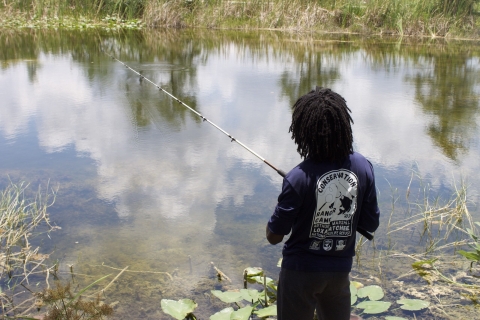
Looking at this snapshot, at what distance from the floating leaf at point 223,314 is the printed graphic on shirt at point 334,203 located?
2.75ft

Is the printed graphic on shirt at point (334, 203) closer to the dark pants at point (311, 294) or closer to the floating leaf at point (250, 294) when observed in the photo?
the dark pants at point (311, 294)

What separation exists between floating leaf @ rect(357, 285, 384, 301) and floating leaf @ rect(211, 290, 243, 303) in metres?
0.62

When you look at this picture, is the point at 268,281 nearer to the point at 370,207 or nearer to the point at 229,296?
the point at 229,296

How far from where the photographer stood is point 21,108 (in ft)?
21.5

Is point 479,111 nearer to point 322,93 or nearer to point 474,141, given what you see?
point 474,141

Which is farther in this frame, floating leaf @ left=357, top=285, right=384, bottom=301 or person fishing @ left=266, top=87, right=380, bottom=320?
floating leaf @ left=357, top=285, right=384, bottom=301

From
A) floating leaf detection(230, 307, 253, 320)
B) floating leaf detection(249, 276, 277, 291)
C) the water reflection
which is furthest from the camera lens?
the water reflection

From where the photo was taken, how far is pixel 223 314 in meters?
2.53

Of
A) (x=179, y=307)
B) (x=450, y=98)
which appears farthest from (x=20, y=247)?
(x=450, y=98)

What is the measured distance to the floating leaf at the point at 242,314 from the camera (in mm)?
2488

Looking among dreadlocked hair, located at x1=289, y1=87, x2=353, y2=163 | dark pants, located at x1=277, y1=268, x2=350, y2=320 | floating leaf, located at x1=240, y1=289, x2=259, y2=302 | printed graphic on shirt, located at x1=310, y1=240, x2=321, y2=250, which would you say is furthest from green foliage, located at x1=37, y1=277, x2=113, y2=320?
dreadlocked hair, located at x1=289, y1=87, x2=353, y2=163

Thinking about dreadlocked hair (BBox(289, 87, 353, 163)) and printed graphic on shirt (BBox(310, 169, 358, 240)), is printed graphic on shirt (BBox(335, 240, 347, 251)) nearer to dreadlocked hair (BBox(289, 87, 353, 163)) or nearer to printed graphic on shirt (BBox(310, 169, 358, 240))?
printed graphic on shirt (BBox(310, 169, 358, 240))

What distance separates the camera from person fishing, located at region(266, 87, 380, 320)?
1.85m

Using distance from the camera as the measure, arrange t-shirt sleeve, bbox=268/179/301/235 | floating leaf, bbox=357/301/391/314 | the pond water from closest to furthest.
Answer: t-shirt sleeve, bbox=268/179/301/235 → floating leaf, bbox=357/301/391/314 → the pond water
